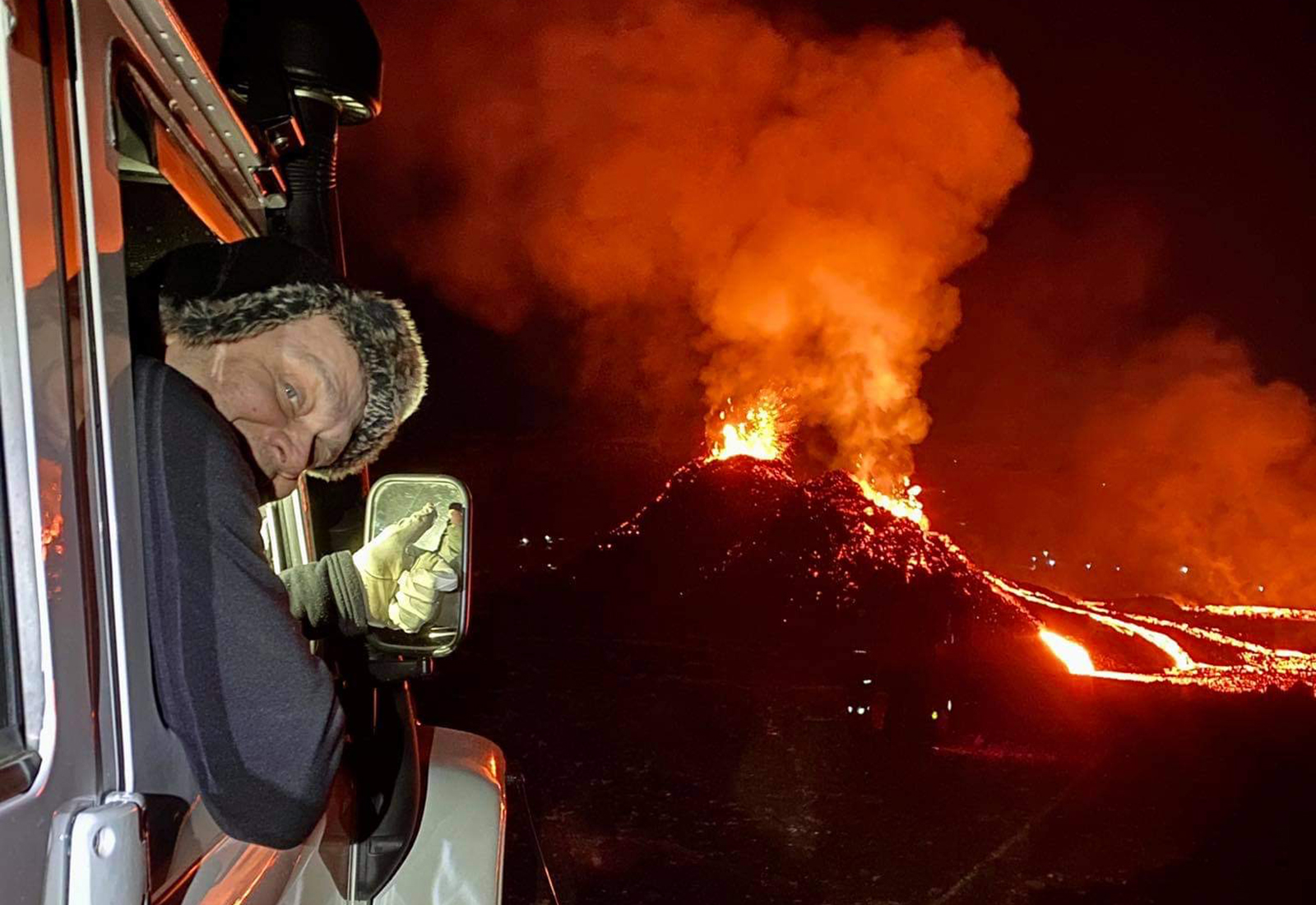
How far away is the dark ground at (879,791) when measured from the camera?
517cm

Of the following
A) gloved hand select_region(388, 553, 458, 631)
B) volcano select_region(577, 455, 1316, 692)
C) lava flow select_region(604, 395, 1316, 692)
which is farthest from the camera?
lava flow select_region(604, 395, 1316, 692)

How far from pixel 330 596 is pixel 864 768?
5.29m

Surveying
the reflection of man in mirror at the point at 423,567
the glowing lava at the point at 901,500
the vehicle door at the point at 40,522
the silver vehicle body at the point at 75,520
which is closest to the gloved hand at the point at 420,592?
the reflection of man in mirror at the point at 423,567

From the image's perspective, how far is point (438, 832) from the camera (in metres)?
2.17

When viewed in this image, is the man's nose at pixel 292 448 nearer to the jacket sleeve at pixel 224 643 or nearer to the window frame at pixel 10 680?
the jacket sleeve at pixel 224 643

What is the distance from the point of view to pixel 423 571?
7.25ft

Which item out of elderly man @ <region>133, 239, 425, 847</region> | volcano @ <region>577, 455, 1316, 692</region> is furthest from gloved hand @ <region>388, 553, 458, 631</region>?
volcano @ <region>577, 455, 1316, 692</region>

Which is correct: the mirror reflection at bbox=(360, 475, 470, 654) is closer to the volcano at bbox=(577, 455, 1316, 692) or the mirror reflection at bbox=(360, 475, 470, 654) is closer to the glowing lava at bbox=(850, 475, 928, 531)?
the volcano at bbox=(577, 455, 1316, 692)

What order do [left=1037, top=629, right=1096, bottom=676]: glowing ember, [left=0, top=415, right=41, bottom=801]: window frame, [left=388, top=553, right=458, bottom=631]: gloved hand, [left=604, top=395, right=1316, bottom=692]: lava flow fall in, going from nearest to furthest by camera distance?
[left=0, top=415, right=41, bottom=801]: window frame, [left=388, top=553, right=458, bottom=631]: gloved hand, [left=1037, top=629, right=1096, bottom=676]: glowing ember, [left=604, top=395, right=1316, bottom=692]: lava flow

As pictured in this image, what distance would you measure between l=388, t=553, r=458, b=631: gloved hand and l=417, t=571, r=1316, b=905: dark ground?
0.73 meters

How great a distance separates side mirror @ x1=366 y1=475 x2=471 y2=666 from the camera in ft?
7.15

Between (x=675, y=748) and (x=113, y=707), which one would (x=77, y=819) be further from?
(x=675, y=748)

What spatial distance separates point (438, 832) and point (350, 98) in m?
2.00

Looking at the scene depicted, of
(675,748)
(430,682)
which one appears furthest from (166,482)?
(430,682)
